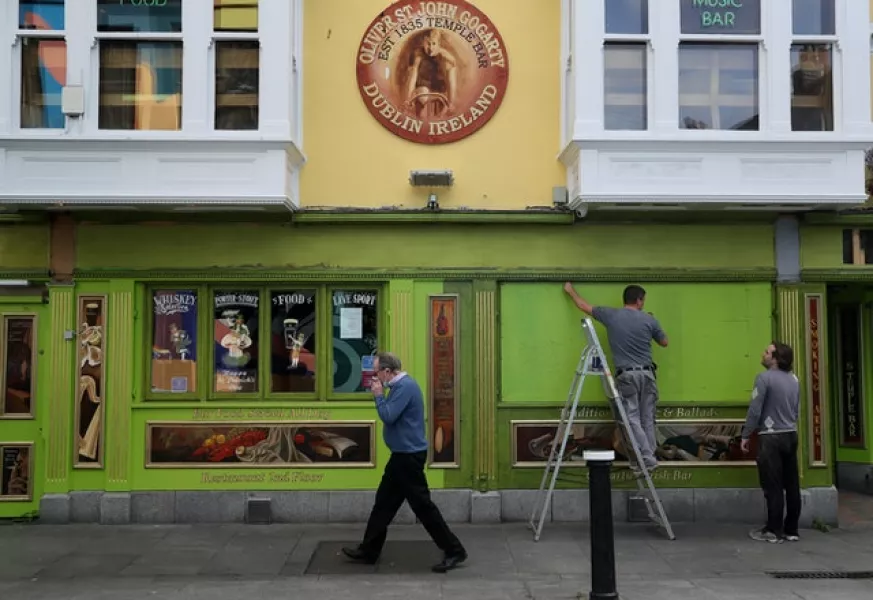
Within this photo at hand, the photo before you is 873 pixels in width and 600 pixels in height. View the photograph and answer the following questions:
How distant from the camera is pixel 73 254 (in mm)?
9406

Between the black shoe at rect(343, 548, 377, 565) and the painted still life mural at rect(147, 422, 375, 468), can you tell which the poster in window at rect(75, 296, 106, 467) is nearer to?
the painted still life mural at rect(147, 422, 375, 468)

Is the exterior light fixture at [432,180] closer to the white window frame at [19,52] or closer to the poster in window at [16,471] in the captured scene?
the white window frame at [19,52]

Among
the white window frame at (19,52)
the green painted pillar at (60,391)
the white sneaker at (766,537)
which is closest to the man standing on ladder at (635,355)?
the white sneaker at (766,537)

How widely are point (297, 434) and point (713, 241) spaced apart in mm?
4968

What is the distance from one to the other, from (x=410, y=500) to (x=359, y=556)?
838mm

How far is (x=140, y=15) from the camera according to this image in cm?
912

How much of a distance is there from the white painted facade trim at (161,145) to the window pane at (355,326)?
1.39 m

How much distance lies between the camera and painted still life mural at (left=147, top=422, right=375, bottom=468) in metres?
9.35

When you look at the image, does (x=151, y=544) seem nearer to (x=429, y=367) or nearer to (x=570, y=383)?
(x=429, y=367)

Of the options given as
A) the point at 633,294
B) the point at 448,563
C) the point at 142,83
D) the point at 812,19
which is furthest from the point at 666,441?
the point at 142,83

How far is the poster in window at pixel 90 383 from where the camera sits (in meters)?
9.33

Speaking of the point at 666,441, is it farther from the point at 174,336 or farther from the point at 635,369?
the point at 174,336

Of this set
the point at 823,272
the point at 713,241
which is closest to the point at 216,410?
the point at 713,241

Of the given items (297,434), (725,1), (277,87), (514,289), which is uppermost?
(725,1)
